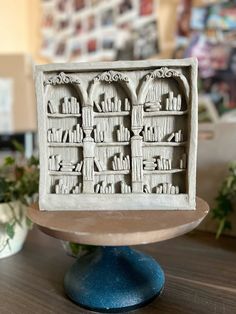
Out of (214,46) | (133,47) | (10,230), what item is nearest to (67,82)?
(10,230)

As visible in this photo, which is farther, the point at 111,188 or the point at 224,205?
the point at 224,205

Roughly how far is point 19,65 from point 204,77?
775 millimetres

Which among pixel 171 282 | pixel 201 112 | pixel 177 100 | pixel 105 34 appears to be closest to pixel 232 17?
pixel 201 112

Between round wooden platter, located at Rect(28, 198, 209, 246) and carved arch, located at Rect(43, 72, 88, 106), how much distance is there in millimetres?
174

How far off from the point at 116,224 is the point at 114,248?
9cm

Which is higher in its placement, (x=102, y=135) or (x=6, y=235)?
(x=102, y=135)

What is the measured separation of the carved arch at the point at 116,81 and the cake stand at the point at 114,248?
0.18m

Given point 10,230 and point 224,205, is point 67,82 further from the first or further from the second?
point 224,205

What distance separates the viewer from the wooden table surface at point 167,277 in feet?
1.44

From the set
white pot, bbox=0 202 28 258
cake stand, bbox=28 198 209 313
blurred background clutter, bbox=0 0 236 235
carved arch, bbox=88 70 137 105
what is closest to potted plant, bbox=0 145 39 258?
white pot, bbox=0 202 28 258

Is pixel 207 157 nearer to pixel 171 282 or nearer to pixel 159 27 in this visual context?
pixel 171 282

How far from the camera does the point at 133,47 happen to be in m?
1.33

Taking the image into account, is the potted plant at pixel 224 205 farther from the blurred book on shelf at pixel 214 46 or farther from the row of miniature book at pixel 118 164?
the blurred book on shelf at pixel 214 46

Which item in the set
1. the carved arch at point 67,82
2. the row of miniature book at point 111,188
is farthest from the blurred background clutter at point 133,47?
the carved arch at point 67,82
